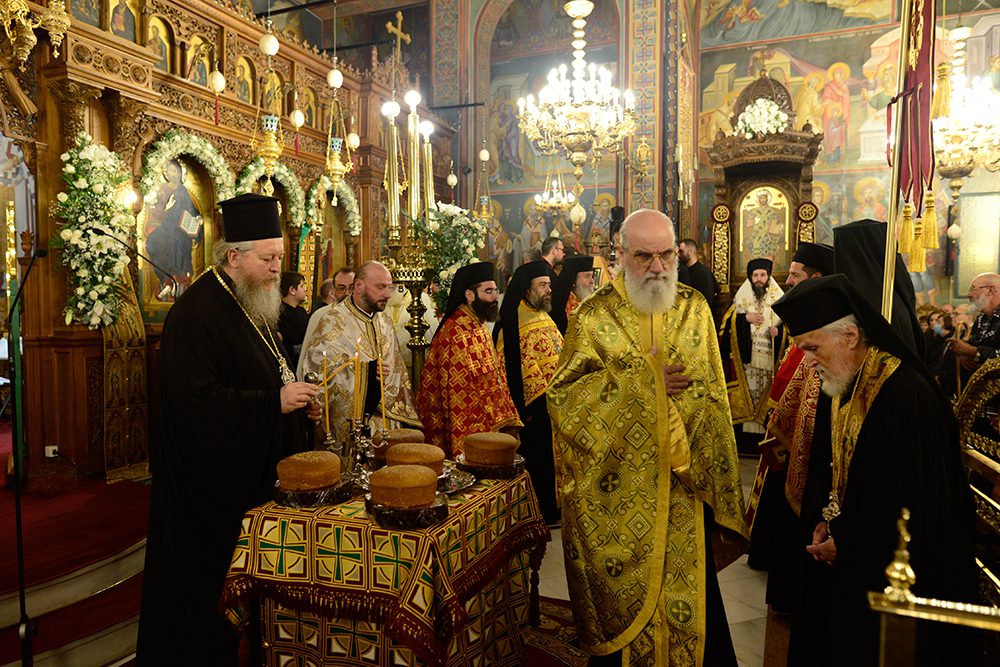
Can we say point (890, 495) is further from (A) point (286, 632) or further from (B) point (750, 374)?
(B) point (750, 374)

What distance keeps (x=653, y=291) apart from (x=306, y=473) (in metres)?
1.59

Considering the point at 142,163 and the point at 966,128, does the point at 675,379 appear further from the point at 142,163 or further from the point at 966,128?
the point at 966,128

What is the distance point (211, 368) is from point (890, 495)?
8.07ft

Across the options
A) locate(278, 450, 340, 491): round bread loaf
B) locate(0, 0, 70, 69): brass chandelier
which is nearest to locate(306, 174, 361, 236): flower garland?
locate(0, 0, 70, 69): brass chandelier

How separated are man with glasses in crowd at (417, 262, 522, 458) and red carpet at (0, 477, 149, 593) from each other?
6.53ft

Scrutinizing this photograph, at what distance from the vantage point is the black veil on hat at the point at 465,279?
4887mm

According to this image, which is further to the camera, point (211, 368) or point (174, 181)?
point (174, 181)

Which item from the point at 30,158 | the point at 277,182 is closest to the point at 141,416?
the point at 30,158

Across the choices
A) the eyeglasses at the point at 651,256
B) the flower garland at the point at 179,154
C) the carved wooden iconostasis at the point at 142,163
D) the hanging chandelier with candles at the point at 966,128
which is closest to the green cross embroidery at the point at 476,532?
the eyeglasses at the point at 651,256

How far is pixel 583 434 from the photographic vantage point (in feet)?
9.62

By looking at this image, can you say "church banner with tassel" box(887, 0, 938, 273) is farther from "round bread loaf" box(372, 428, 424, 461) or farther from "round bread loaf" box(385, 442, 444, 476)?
"round bread loaf" box(372, 428, 424, 461)

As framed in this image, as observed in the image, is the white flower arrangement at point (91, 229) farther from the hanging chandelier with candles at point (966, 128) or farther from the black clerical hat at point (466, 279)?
the hanging chandelier with candles at point (966, 128)

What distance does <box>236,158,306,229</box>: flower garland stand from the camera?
8273mm

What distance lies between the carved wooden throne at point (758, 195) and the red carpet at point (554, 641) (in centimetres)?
836
